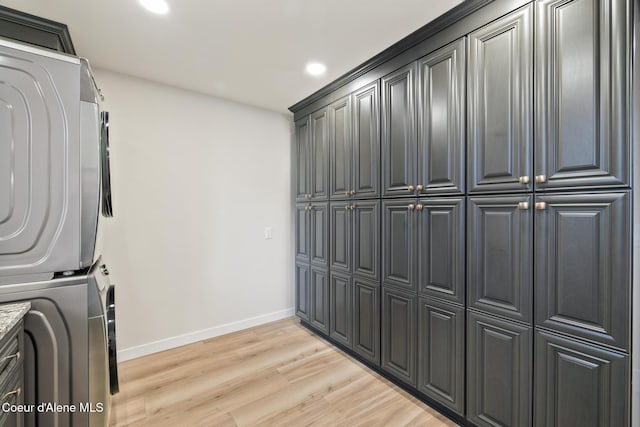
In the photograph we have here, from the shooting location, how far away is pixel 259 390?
6.94 feet

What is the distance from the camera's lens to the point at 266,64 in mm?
2293

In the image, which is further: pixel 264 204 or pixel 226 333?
pixel 264 204

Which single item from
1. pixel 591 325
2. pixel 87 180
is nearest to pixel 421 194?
pixel 591 325

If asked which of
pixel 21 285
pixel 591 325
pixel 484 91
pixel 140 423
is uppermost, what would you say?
pixel 484 91

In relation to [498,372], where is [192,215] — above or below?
above

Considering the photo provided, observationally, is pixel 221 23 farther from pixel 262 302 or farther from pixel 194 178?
pixel 262 302

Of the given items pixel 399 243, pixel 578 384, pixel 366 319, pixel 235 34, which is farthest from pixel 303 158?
pixel 578 384

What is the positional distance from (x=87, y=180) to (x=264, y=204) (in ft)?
6.68

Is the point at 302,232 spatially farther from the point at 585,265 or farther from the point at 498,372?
the point at 585,265

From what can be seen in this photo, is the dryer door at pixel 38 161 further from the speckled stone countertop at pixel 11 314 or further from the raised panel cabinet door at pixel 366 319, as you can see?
the raised panel cabinet door at pixel 366 319

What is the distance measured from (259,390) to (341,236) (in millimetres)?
1363

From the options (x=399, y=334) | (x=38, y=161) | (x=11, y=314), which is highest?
(x=38, y=161)

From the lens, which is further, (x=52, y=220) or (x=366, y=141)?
(x=366, y=141)

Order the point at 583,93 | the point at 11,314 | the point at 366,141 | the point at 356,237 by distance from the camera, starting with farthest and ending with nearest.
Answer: the point at 356,237 → the point at 366,141 → the point at 583,93 → the point at 11,314
